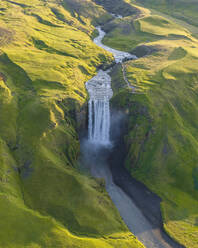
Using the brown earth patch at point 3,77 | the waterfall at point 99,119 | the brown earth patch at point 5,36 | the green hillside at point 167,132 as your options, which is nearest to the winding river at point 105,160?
the waterfall at point 99,119

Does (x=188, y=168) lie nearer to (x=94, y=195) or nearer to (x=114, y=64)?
(x=94, y=195)

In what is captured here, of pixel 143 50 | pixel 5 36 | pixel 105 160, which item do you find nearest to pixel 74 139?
pixel 105 160

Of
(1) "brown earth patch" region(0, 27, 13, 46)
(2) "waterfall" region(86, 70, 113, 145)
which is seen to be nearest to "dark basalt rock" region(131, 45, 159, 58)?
(2) "waterfall" region(86, 70, 113, 145)

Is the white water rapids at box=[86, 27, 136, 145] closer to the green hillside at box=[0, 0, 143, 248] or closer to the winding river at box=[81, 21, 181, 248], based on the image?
the winding river at box=[81, 21, 181, 248]

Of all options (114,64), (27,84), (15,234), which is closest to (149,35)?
(114,64)

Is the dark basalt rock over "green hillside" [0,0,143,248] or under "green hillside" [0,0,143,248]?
over

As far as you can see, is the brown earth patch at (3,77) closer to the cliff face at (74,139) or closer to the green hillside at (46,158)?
the green hillside at (46,158)
